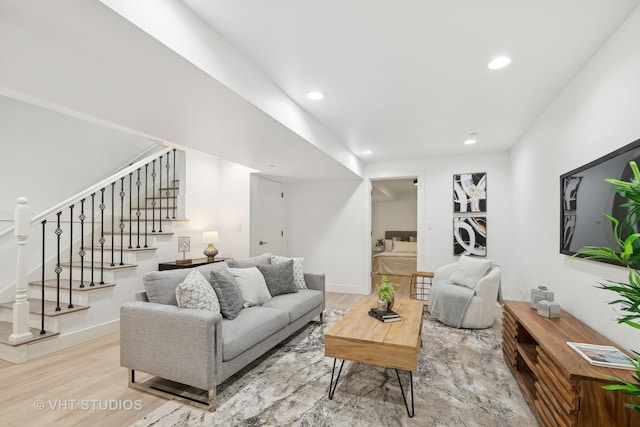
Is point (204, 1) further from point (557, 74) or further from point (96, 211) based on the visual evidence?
point (96, 211)

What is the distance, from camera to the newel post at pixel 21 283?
108 inches

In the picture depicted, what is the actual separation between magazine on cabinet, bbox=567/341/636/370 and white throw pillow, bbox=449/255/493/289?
2.16m

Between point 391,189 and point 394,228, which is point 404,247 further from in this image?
point 391,189

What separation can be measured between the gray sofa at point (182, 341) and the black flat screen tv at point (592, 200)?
2465 mm

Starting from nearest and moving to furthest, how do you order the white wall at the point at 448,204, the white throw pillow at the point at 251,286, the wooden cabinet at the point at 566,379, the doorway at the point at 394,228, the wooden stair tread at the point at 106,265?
1. the wooden cabinet at the point at 566,379
2. the white throw pillow at the point at 251,286
3. the wooden stair tread at the point at 106,265
4. the white wall at the point at 448,204
5. the doorway at the point at 394,228

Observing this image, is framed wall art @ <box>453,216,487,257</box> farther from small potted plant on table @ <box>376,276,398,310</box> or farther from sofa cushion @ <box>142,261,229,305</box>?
sofa cushion @ <box>142,261,229,305</box>

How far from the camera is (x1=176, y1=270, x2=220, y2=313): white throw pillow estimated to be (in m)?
2.28

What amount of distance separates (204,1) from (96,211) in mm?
4047

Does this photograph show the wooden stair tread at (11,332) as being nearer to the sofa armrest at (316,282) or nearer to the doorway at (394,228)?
the sofa armrest at (316,282)

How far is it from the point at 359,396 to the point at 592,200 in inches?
82.9

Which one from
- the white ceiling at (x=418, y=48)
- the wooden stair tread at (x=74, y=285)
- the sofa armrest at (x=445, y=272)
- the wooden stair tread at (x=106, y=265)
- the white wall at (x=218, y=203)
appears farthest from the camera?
the white wall at (x=218, y=203)

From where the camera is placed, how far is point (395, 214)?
371 inches

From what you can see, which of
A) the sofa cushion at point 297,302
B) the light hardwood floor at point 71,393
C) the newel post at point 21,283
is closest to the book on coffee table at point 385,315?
the sofa cushion at point 297,302

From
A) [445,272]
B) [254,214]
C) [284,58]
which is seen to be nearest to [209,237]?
[254,214]
